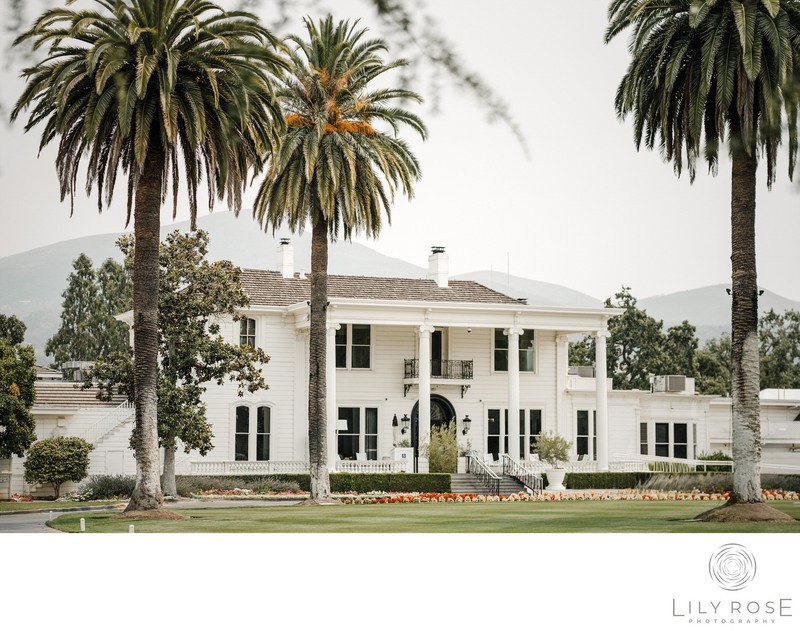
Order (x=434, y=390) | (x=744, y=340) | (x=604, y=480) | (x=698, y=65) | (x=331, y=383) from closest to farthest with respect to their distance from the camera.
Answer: (x=698, y=65), (x=744, y=340), (x=604, y=480), (x=331, y=383), (x=434, y=390)

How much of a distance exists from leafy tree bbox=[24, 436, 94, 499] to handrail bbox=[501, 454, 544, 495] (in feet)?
40.7

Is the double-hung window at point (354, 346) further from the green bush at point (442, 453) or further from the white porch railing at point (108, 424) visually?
the white porch railing at point (108, 424)

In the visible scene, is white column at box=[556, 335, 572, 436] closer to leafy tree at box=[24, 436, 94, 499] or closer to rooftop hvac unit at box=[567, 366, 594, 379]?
rooftop hvac unit at box=[567, 366, 594, 379]

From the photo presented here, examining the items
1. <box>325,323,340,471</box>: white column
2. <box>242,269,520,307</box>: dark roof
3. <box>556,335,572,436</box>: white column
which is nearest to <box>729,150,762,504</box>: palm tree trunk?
<box>325,323,340,471</box>: white column

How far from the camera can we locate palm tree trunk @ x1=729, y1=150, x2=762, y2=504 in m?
17.1

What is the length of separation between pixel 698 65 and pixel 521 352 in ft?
81.2

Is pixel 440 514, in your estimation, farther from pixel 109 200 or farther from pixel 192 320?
pixel 192 320

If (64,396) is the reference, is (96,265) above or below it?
above

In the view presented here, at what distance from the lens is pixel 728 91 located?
618 inches

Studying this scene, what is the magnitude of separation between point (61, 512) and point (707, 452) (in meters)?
27.9

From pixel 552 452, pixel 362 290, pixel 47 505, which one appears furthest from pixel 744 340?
pixel 362 290

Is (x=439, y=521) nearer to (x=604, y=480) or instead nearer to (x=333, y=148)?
A: (x=333, y=148)
